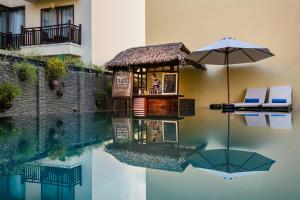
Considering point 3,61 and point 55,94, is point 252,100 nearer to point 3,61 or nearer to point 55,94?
point 55,94

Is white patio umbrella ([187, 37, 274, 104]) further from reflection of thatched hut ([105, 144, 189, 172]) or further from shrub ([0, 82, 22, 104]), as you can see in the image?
reflection of thatched hut ([105, 144, 189, 172])

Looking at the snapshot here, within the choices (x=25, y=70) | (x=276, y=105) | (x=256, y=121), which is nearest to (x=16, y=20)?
(x=25, y=70)

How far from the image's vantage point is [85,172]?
283 cm

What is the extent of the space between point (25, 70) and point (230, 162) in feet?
24.0

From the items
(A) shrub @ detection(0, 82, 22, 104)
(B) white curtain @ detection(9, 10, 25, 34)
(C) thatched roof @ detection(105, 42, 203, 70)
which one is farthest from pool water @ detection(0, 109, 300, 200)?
(B) white curtain @ detection(9, 10, 25, 34)

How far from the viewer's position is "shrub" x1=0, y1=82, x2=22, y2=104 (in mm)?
7946

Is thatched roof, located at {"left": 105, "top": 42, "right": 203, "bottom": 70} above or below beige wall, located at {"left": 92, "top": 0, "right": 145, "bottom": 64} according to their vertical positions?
below

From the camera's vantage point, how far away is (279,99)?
1265cm

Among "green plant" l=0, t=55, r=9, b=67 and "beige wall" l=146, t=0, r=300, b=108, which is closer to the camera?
"green plant" l=0, t=55, r=9, b=67

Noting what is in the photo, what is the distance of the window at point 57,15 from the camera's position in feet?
51.6

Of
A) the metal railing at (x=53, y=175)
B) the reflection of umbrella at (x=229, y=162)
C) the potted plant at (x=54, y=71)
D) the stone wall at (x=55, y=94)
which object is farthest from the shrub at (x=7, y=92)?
the reflection of umbrella at (x=229, y=162)

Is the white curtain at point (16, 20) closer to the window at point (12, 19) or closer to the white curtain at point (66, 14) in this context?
the window at point (12, 19)

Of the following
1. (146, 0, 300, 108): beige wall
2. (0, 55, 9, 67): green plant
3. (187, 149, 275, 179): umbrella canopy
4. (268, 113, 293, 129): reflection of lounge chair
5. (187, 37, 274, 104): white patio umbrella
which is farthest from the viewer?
(146, 0, 300, 108): beige wall

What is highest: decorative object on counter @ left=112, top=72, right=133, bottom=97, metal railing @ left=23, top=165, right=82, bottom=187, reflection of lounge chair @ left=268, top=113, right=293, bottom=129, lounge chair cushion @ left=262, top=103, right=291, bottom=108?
decorative object on counter @ left=112, top=72, right=133, bottom=97
